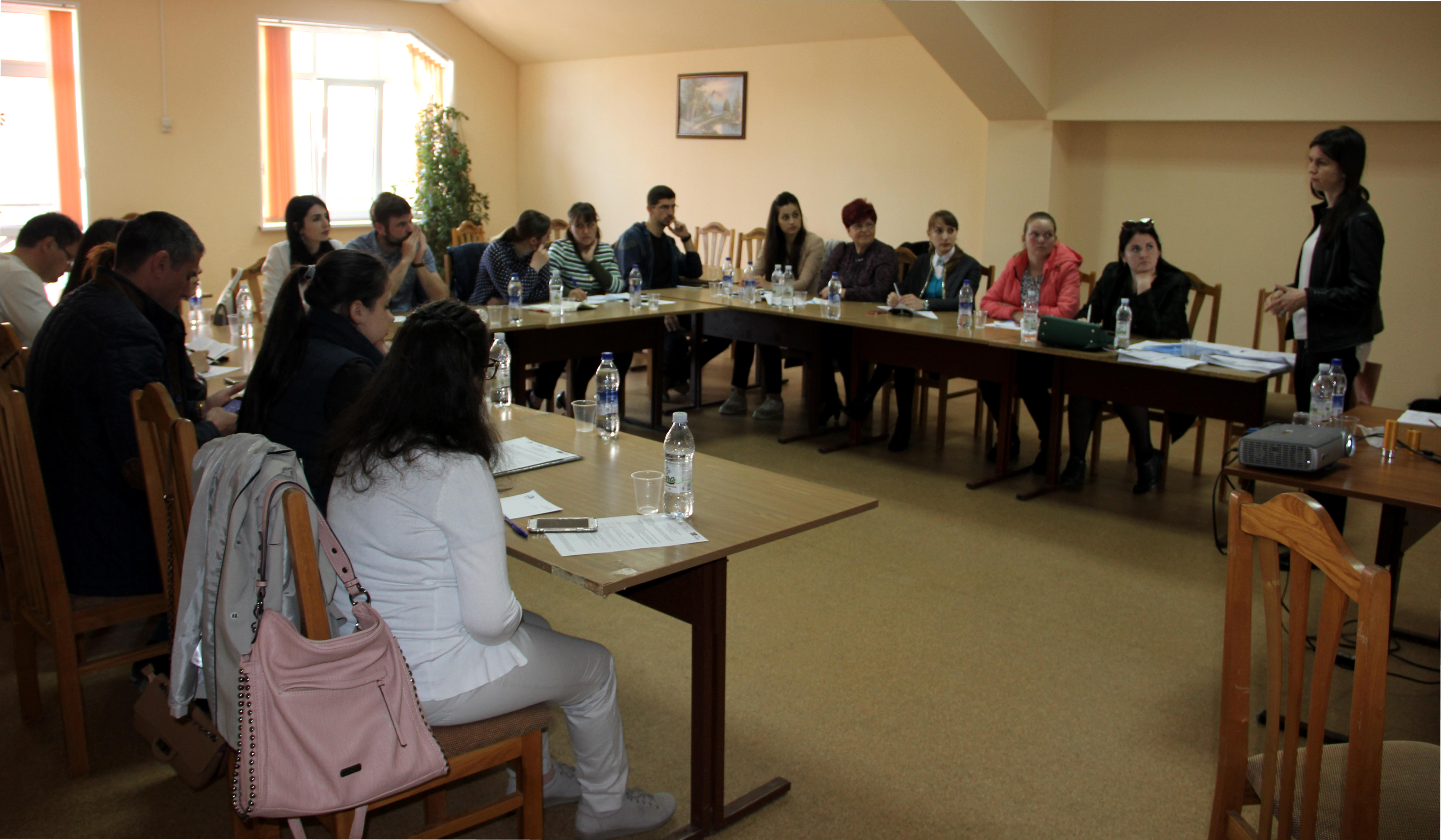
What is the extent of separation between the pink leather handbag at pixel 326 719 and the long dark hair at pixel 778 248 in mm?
4630

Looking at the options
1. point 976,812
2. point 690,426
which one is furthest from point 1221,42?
point 976,812

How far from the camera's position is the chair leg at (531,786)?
187cm

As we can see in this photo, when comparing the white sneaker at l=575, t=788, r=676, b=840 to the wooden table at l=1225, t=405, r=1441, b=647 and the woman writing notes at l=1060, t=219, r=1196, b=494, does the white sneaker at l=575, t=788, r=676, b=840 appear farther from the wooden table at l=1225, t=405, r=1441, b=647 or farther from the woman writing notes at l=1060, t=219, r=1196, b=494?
the woman writing notes at l=1060, t=219, r=1196, b=494

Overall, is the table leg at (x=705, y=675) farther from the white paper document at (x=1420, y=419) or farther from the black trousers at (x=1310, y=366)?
the black trousers at (x=1310, y=366)

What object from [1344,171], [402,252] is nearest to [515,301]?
[402,252]

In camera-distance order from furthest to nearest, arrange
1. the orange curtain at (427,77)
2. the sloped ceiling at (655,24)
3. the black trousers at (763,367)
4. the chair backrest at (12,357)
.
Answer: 1. the orange curtain at (427,77)
2. the sloped ceiling at (655,24)
3. the black trousers at (763,367)
4. the chair backrest at (12,357)

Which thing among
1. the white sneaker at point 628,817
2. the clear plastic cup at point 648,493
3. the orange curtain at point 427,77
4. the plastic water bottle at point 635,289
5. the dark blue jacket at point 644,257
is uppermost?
the orange curtain at point 427,77

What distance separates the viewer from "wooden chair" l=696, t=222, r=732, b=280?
783 cm

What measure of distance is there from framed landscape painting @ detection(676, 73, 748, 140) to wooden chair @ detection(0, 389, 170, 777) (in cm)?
651

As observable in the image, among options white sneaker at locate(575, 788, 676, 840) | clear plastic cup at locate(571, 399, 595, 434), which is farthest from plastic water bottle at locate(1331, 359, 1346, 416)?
white sneaker at locate(575, 788, 676, 840)

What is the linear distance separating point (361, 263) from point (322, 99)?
778 cm

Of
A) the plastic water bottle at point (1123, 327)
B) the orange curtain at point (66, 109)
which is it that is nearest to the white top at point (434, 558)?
the plastic water bottle at point (1123, 327)

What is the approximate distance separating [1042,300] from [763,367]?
5.33 ft

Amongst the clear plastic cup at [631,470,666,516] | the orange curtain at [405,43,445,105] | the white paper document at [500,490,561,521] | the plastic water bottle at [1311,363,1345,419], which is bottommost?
the white paper document at [500,490,561,521]
